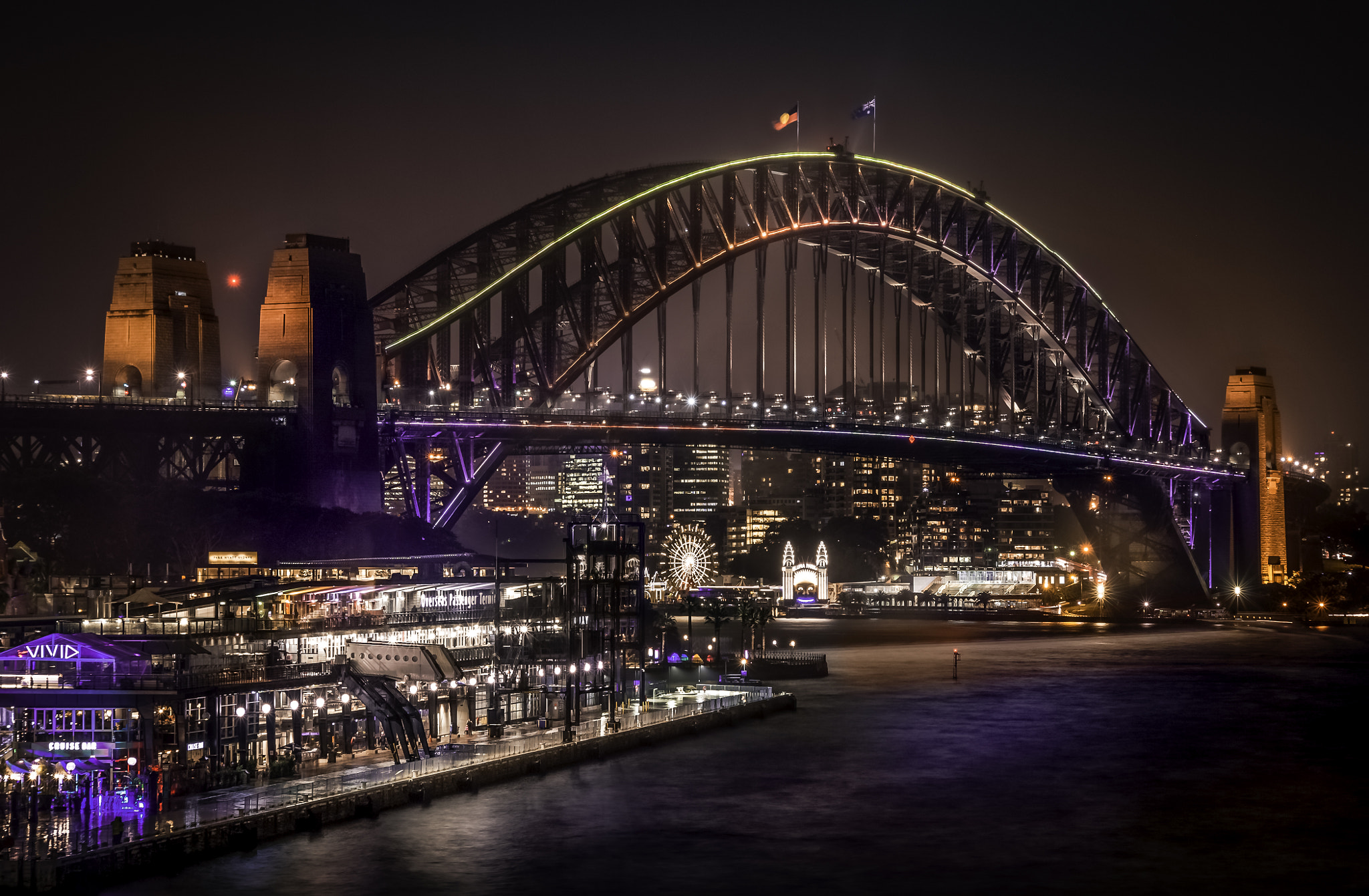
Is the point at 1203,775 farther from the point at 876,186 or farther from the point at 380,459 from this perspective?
the point at 876,186

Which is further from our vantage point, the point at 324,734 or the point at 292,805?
the point at 324,734

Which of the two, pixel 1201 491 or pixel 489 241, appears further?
pixel 1201 491

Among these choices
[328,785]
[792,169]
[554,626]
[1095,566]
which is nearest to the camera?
[328,785]

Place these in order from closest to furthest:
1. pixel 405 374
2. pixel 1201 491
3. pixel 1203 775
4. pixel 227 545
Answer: pixel 1203 775 → pixel 227 545 → pixel 405 374 → pixel 1201 491

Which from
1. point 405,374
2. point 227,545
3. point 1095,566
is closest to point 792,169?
point 405,374

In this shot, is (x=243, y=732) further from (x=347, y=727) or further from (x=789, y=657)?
(x=789, y=657)

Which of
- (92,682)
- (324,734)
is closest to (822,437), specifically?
(324,734)

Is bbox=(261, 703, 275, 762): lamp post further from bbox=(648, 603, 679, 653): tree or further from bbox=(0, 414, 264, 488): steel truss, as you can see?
bbox=(648, 603, 679, 653): tree
